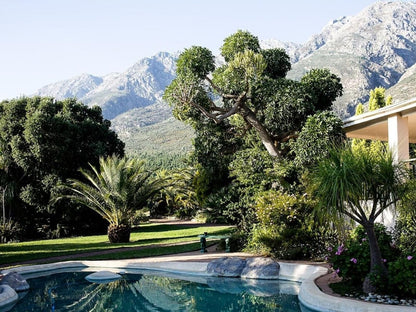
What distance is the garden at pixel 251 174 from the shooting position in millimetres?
8750

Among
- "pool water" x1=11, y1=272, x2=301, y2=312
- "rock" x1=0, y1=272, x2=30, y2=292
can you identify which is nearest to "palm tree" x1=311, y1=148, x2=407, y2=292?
"pool water" x1=11, y1=272, x2=301, y2=312

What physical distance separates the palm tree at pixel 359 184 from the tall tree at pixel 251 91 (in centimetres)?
766

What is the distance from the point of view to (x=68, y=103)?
30375 mm

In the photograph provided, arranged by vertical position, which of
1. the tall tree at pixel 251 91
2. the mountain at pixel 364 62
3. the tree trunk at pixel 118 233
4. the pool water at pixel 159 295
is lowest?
the pool water at pixel 159 295

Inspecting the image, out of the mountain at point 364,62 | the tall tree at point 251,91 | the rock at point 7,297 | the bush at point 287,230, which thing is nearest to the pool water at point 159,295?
the rock at point 7,297

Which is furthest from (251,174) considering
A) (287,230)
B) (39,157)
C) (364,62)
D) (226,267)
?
(364,62)

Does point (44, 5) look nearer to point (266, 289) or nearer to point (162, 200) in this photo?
point (266, 289)

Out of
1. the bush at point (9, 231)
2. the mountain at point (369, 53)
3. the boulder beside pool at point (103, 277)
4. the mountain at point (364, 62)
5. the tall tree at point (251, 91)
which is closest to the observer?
the boulder beside pool at point (103, 277)

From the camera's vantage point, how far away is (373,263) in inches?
349

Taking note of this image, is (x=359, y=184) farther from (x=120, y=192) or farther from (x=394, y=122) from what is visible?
(x=120, y=192)

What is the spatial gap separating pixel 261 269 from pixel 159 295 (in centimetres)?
268

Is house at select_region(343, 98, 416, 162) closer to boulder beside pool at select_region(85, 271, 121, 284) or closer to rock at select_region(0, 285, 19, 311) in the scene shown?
boulder beside pool at select_region(85, 271, 121, 284)

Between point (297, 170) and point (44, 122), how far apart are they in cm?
1536

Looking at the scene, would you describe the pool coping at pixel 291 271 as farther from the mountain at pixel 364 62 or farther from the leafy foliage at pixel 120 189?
the mountain at pixel 364 62
